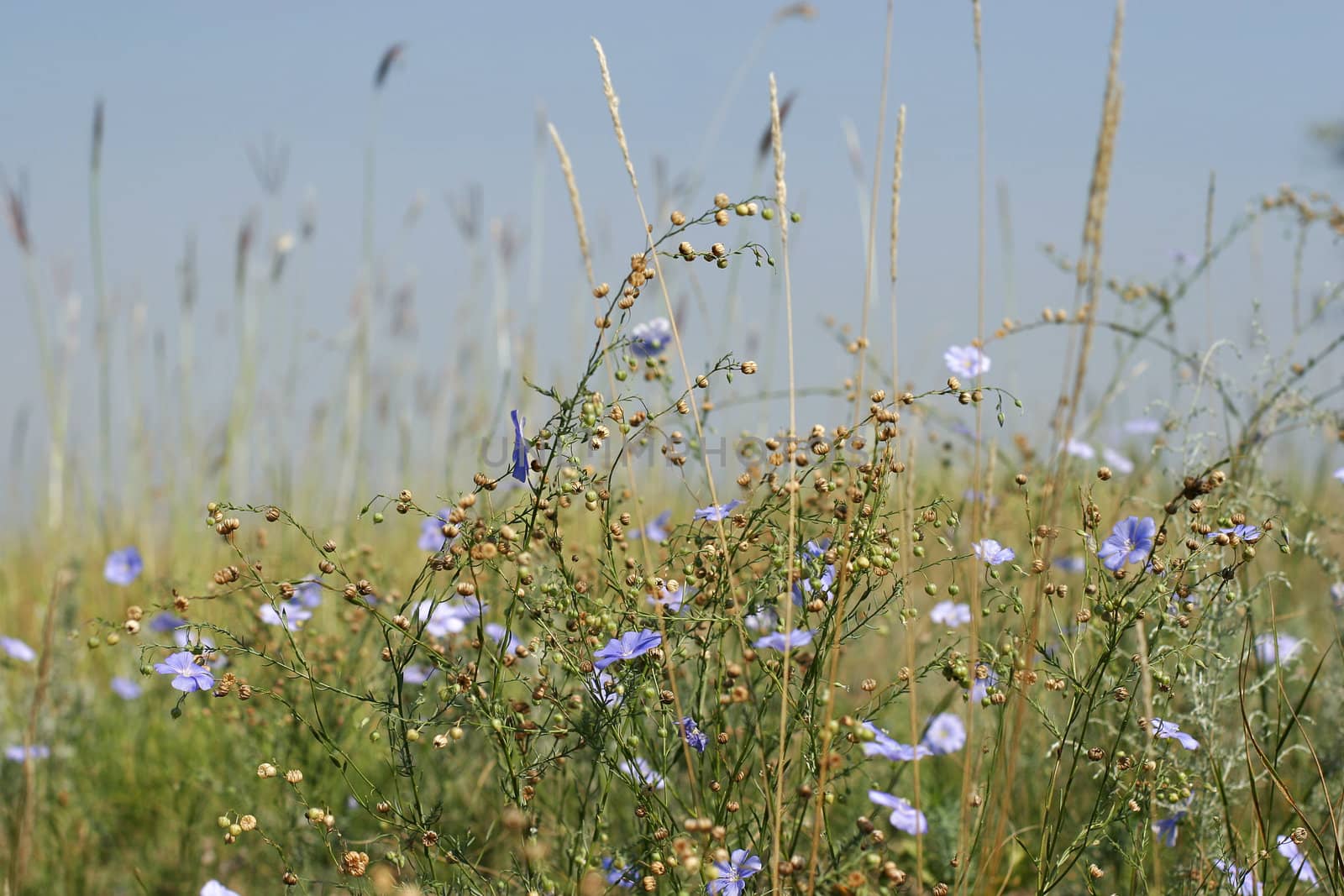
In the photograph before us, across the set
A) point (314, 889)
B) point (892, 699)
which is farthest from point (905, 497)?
point (314, 889)

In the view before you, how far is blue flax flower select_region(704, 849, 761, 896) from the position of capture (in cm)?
142

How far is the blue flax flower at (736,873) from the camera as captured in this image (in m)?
1.42

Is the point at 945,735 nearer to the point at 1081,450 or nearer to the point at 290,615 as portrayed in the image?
the point at 1081,450

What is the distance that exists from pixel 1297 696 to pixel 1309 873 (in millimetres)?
1157

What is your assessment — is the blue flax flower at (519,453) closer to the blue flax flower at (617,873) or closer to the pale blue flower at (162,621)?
the blue flax flower at (617,873)

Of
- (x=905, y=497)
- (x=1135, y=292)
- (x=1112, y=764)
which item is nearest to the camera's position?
(x=1112, y=764)

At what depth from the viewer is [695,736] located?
1.52m

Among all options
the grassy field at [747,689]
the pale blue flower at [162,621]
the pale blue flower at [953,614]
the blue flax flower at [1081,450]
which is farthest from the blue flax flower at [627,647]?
the pale blue flower at [162,621]

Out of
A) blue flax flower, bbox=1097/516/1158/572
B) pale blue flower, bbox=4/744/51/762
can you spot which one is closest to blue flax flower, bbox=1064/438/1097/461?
blue flax flower, bbox=1097/516/1158/572

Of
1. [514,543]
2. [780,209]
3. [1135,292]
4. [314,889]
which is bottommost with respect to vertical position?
[314,889]

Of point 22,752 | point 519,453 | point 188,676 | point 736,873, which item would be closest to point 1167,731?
point 736,873

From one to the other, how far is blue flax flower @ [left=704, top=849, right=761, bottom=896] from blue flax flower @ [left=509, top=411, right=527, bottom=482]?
532 millimetres

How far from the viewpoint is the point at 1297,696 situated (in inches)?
116

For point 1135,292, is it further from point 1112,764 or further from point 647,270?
point 647,270
